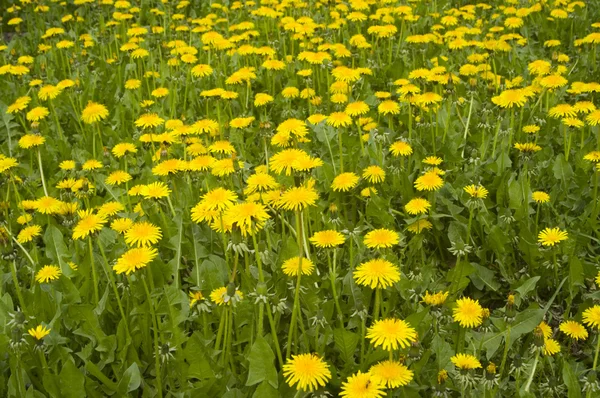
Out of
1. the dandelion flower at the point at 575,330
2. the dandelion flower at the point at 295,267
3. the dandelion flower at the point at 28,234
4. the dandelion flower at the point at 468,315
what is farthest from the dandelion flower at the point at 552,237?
the dandelion flower at the point at 28,234

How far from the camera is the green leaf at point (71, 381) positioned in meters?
2.10

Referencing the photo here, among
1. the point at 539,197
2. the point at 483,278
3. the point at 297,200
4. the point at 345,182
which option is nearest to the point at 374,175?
the point at 345,182

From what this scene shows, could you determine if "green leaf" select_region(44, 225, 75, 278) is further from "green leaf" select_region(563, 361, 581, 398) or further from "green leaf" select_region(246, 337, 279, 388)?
"green leaf" select_region(563, 361, 581, 398)

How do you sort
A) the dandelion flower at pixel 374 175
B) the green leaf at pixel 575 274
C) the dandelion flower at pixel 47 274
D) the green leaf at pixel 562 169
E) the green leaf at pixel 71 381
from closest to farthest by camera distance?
1. the green leaf at pixel 71 381
2. the dandelion flower at pixel 47 274
3. the green leaf at pixel 575 274
4. the dandelion flower at pixel 374 175
5. the green leaf at pixel 562 169

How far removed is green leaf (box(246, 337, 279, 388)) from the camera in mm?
2035

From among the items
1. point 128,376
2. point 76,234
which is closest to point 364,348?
point 128,376

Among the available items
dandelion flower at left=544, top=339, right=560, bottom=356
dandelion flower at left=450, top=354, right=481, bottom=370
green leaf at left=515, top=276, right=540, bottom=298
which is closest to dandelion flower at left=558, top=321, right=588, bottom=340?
dandelion flower at left=544, top=339, right=560, bottom=356

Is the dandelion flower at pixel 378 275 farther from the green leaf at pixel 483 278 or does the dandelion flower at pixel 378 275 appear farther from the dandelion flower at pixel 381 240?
the green leaf at pixel 483 278

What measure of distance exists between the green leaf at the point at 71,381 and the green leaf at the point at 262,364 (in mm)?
583

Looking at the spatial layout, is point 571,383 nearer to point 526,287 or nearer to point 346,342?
point 526,287

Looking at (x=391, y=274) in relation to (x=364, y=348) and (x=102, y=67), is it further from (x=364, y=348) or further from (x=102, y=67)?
(x=102, y=67)

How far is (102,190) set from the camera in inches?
145

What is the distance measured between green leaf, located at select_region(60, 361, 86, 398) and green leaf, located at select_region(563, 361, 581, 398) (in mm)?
1678

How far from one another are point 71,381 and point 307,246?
43.3 inches
